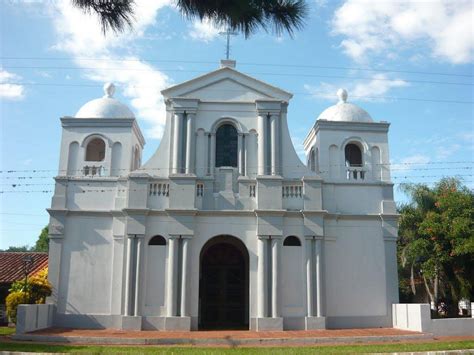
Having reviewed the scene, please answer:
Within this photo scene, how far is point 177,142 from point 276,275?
22.4 ft

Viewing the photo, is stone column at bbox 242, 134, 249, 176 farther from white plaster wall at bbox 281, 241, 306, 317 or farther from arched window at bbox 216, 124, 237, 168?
white plaster wall at bbox 281, 241, 306, 317

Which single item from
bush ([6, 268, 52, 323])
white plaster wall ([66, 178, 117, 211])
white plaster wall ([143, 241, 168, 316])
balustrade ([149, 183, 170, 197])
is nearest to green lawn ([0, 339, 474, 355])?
bush ([6, 268, 52, 323])

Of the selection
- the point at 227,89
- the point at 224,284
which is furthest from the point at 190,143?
the point at 224,284

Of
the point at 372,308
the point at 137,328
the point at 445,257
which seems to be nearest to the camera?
the point at 137,328

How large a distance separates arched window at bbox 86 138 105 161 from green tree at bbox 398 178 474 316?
15.2 metres

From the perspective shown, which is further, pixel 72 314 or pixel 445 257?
pixel 445 257

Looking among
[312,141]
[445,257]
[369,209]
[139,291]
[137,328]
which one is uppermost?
[312,141]

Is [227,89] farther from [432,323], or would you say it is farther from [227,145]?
[432,323]

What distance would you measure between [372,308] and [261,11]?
593 inches

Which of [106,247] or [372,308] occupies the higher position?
[106,247]

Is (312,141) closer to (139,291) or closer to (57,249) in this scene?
(139,291)

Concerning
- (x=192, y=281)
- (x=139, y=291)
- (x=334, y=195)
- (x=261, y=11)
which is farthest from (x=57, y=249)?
(x=261, y=11)

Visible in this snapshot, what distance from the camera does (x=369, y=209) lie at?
73.0ft

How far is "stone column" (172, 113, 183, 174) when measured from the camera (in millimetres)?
21547
